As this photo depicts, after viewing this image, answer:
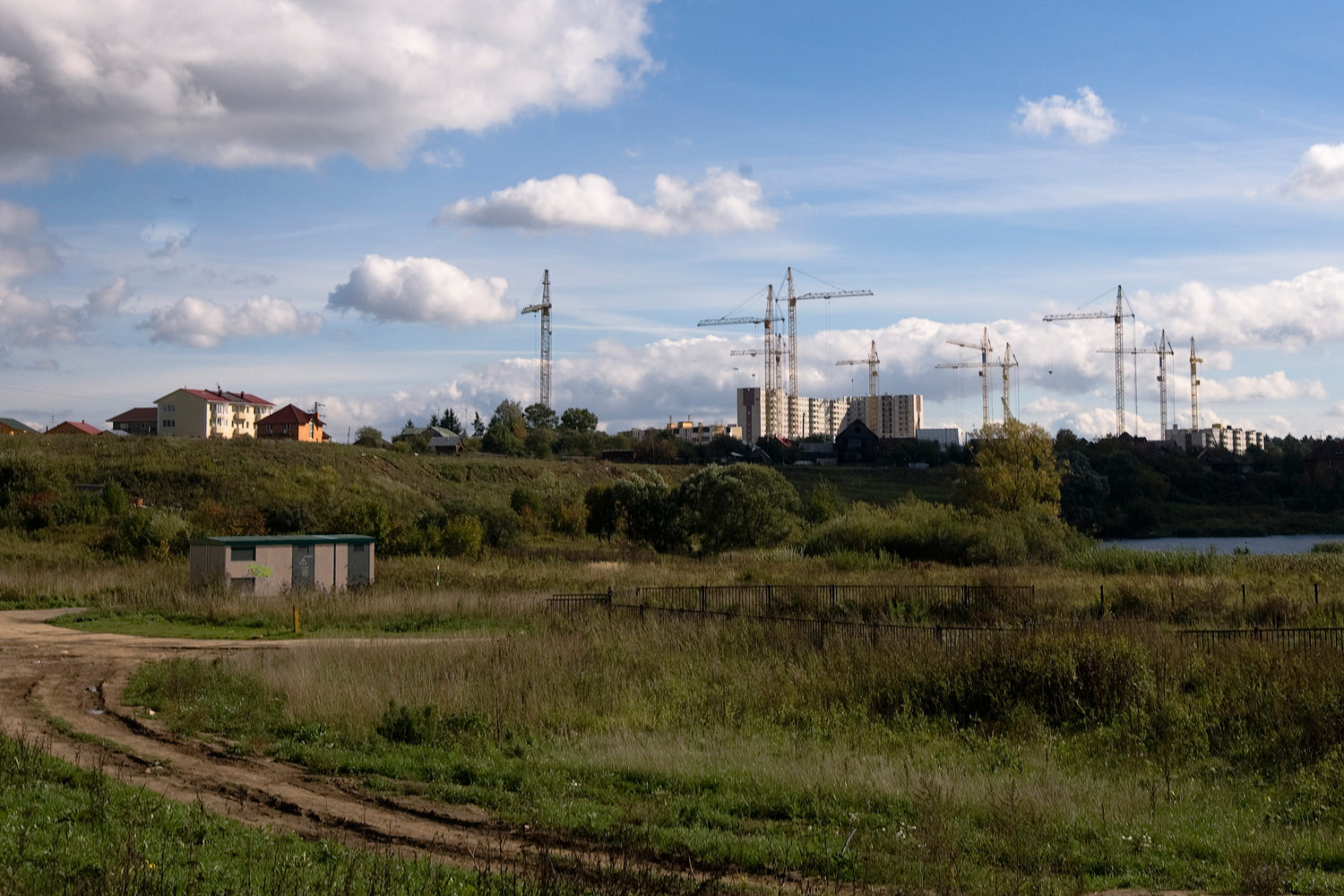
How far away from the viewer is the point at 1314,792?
11109mm

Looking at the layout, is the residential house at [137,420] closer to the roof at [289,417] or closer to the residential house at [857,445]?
the roof at [289,417]

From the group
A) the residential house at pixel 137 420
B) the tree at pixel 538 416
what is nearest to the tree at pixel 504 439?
the tree at pixel 538 416

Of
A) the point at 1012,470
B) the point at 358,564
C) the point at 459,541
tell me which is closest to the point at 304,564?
the point at 358,564

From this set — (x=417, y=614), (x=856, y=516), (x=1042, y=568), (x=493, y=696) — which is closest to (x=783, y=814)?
(x=493, y=696)

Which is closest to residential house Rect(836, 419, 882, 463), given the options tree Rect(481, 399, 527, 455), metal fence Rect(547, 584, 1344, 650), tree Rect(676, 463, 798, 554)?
tree Rect(481, 399, 527, 455)

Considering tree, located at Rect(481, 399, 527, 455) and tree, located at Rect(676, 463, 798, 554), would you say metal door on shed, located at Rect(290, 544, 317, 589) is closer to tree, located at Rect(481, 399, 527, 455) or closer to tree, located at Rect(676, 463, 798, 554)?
tree, located at Rect(676, 463, 798, 554)

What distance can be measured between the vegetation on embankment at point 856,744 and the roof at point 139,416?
404ft

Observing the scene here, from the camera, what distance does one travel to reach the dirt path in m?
9.15

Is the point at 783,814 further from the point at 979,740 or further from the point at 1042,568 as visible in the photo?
the point at 1042,568

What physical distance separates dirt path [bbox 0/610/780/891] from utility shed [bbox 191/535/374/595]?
1341 cm

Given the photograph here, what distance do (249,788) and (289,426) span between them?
4853 inches

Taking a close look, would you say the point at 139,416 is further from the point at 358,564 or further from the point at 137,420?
the point at 358,564

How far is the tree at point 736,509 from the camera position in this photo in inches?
2199

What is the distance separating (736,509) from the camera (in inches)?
2196
